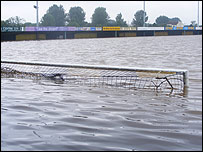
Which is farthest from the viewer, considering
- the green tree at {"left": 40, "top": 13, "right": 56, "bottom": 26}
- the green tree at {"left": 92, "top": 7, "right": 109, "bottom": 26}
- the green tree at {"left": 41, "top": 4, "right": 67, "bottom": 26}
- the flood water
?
the green tree at {"left": 41, "top": 4, "right": 67, "bottom": 26}

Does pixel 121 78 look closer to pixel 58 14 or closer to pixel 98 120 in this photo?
pixel 98 120

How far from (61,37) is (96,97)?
7818 centimetres

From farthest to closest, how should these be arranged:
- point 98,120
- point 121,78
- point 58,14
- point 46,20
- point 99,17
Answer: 1. point 58,14
2. point 99,17
3. point 46,20
4. point 121,78
5. point 98,120

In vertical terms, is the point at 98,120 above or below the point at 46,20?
below

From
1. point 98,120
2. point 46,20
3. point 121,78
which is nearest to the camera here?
point 98,120

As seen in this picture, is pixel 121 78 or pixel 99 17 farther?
pixel 99 17

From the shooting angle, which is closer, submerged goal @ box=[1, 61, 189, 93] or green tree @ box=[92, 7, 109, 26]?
submerged goal @ box=[1, 61, 189, 93]

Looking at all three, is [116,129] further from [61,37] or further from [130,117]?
[61,37]

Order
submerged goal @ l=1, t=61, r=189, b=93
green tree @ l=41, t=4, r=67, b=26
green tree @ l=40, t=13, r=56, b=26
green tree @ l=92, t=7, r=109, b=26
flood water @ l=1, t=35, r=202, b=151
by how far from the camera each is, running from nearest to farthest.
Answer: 1. flood water @ l=1, t=35, r=202, b=151
2. submerged goal @ l=1, t=61, r=189, b=93
3. green tree @ l=40, t=13, r=56, b=26
4. green tree @ l=92, t=7, r=109, b=26
5. green tree @ l=41, t=4, r=67, b=26

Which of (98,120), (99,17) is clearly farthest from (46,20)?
(98,120)

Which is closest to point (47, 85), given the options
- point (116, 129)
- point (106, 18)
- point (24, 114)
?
point (24, 114)

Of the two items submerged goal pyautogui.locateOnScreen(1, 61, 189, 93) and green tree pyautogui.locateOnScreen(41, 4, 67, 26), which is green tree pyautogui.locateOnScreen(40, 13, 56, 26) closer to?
green tree pyautogui.locateOnScreen(41, 4, 67, 26)

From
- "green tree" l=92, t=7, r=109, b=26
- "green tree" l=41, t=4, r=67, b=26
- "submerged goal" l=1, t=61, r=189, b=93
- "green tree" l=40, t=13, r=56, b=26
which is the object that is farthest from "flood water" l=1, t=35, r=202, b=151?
"green tree" l=41, t=4, r=67, b=26

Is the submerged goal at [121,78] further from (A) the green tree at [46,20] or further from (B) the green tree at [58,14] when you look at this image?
(B) the green tree at [58,14]
